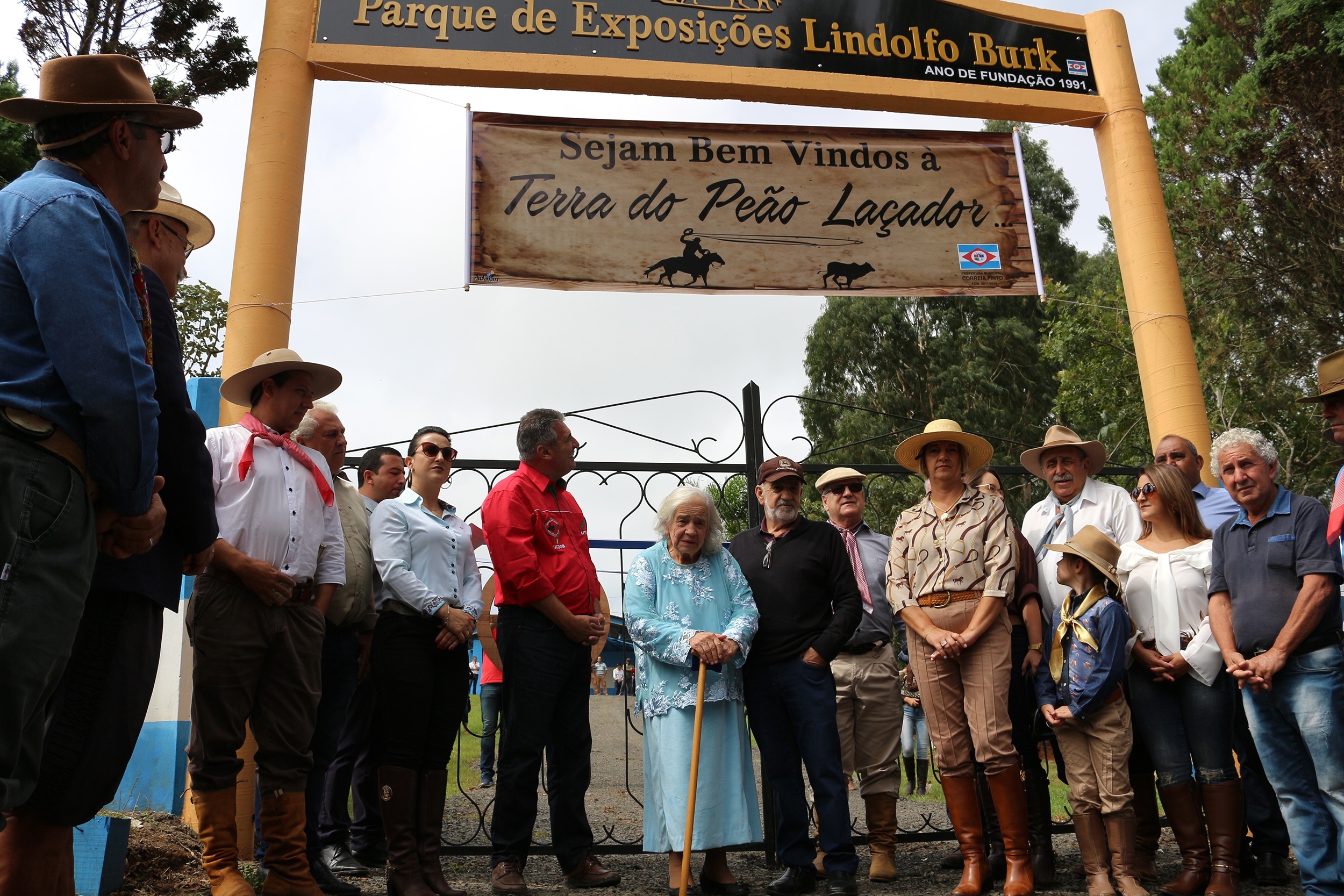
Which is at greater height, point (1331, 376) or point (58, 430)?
point (1331, 376)

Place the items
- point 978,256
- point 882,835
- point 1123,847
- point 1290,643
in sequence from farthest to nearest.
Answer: point 978,256 → point 882,835 → point 1123,847 → point 1290,643

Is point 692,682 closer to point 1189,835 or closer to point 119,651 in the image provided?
point 1189,835

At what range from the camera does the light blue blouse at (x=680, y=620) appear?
4.60m

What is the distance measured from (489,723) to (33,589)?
6.34 m

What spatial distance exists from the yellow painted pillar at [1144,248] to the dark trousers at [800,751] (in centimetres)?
309

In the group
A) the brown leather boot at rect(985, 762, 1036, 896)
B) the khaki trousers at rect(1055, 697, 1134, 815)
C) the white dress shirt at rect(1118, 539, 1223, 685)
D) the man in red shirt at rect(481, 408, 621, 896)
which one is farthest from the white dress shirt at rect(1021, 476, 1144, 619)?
the man in red shirt at rect(481, 408, 621, 896)

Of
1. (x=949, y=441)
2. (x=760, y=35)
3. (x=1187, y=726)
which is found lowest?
(x=1187, y=726)

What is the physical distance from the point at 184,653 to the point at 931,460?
3981 mm

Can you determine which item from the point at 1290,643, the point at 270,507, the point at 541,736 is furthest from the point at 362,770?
the point at 1290,643

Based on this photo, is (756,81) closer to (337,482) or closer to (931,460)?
(931,460)

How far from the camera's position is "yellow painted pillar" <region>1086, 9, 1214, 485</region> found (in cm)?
624

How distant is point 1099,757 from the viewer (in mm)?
4340

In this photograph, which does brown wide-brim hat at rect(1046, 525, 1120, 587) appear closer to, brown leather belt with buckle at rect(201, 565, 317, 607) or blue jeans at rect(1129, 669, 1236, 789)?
blue jeans at rect(1129, 669, 1236, 789)

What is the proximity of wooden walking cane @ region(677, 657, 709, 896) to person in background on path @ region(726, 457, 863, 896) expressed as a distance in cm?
36
